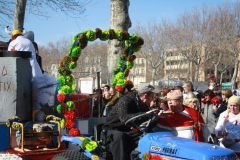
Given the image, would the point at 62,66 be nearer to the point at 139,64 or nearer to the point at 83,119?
the point at 83,119

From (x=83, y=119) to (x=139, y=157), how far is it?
7.83 feet

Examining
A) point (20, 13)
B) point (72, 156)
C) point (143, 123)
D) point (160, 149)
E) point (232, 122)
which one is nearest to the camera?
point (160, 149)

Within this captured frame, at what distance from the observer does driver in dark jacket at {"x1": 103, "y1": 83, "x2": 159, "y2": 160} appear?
5.81 m

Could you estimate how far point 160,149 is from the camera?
5.30m

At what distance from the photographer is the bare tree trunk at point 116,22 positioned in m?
11.7

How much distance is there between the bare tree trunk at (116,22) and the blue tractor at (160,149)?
565cm

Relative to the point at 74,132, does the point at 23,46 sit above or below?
above

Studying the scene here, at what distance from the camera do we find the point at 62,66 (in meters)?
6.95

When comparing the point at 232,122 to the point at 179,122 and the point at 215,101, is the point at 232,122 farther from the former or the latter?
the point at 215,101

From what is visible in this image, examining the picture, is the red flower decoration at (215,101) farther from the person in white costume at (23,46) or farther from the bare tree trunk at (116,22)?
the person in white costume at (23,46)

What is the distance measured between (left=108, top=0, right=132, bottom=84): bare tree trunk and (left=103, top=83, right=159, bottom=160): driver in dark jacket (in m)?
5.68

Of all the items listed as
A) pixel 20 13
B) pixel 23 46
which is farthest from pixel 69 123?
pixel 20 13

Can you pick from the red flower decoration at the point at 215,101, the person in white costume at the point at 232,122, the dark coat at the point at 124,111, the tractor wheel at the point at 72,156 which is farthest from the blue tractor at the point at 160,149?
the red flower decoration at the point at 215,101

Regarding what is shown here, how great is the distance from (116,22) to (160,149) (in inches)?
277
